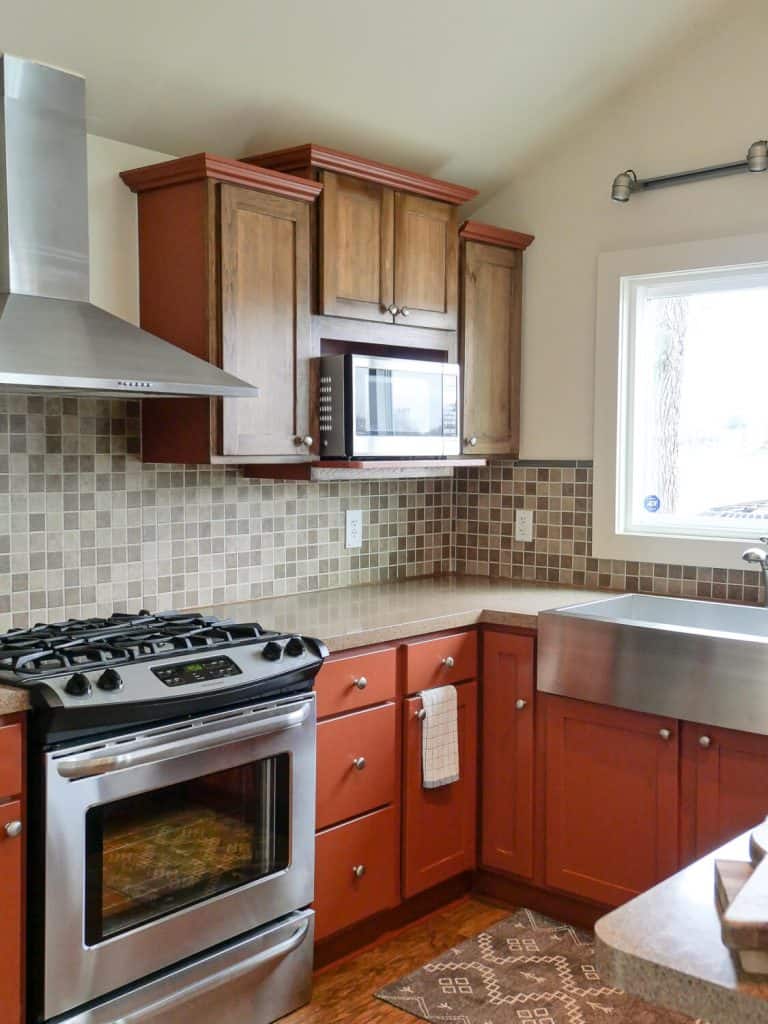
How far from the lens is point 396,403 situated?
323cm

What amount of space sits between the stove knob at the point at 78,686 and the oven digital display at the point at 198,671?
192 mm

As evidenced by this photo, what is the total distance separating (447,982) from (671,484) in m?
1.74

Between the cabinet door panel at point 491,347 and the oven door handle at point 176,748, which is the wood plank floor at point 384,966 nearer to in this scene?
the oven door handle at point 176,748

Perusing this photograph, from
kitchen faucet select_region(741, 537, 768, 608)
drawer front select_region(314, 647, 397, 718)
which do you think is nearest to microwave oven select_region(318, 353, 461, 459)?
drawer front select_region(314, 647, 397, 718)

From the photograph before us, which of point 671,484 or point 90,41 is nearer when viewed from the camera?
point 90,41

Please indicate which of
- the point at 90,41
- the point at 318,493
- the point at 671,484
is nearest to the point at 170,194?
the point at 90,41

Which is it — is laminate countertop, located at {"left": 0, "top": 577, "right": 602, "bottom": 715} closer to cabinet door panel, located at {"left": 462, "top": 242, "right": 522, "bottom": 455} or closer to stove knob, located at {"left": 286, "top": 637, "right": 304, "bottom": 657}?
stove knob, located at {"left": 286, "top": 637, "right": 304, "bottom": 657}

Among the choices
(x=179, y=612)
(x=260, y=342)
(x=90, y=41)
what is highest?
(x=90, y=41)

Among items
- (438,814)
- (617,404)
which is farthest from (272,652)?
(617,404)

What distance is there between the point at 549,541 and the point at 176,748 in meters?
1.85

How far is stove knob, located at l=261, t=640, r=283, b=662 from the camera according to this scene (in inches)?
99.7

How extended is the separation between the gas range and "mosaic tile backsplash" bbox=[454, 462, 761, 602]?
1.36 metres

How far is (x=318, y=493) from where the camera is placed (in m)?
3.59

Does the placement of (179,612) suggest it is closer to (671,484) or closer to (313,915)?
(313,915)
